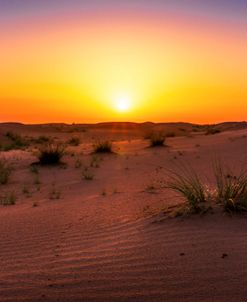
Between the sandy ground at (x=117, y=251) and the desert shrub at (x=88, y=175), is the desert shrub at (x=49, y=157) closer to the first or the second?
the desert shrub at (x=88, y=175)

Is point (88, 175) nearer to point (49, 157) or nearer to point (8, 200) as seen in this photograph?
point (8, 200)

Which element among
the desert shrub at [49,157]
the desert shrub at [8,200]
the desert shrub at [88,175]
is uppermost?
the desert shrub at [49,157]

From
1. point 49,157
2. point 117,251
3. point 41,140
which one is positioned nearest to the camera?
point 117,251

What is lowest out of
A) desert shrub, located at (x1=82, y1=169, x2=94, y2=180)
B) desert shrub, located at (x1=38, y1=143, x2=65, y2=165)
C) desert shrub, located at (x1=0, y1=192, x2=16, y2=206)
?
desert shrub, located at (x1=0, y1=192, x2=16, y2=206)

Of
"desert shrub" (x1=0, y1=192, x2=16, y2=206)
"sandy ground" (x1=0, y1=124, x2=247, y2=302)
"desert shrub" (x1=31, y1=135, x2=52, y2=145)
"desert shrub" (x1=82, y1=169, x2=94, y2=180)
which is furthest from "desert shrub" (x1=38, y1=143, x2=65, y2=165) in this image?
"desert shrub" (x1=31, y1=135, x2=52, y2=145)

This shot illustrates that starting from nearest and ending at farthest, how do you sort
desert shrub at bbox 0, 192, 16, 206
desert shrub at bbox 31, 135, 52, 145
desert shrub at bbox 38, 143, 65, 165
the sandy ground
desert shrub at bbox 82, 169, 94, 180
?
1. the sandy ground
2. desert shrub at bbox 0, 192, 16, 206
3. desert shrub at bbox 82, 169, 94, 180
4. desert shrub at bbox 38, 143, 65, 165
5. desert shrub at bbox 31, 135, 52, 145

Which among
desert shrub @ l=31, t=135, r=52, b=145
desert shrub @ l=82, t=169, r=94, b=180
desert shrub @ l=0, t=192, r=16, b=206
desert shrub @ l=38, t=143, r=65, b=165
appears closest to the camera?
desert shrub @ l=0, t=192, r=16, b=206

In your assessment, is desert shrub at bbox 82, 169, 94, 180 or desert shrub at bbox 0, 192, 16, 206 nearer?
desert shrub at bbox 0, 192, 16, 206

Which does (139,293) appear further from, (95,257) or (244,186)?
(244,186)

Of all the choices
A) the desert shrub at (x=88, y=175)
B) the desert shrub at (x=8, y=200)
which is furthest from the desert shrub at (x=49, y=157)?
the desert shrub at (x=8, y=200)

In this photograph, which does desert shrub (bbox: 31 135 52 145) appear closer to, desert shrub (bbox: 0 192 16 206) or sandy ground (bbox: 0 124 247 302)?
desert shrub (bbox: 0 192 16 206)

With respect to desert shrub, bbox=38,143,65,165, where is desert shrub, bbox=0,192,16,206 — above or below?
below

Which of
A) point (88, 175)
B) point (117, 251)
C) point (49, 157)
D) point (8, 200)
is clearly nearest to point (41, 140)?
point (49, 157)

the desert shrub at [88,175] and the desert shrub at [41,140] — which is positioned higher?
the desert shrub at [41,140]
